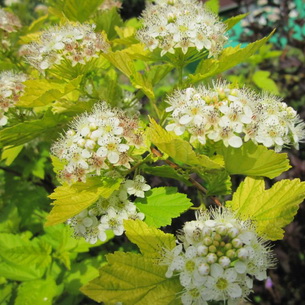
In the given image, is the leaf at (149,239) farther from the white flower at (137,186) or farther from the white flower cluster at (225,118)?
the white flower cluster at (225,118)

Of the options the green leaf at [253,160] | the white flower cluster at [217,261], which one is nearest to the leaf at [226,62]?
the green leaf at [253,160]

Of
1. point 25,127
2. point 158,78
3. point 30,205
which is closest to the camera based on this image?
point 25,127

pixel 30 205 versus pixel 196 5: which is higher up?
pixel 196 5

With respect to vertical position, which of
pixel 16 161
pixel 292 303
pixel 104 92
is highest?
pixel 104 92

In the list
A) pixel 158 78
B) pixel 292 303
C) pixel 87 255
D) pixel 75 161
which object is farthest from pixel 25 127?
pixel 292 303

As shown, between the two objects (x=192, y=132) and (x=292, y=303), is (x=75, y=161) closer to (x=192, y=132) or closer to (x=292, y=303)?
(x=192, y=132)

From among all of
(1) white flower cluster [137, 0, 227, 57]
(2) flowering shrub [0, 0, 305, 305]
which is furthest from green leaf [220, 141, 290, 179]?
(1) white flower cluster [137, 0, 227, 57]

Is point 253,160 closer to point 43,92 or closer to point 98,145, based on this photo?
point 98,145
